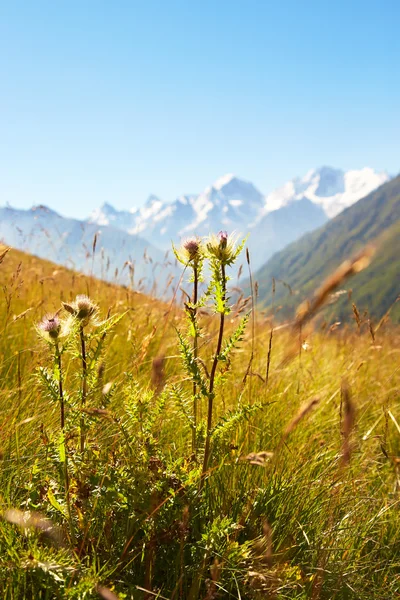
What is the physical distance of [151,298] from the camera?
18.8 feet

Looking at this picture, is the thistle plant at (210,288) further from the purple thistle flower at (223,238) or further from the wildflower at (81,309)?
the wildflower at (81,309)

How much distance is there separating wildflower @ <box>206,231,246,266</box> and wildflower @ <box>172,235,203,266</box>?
8 cm

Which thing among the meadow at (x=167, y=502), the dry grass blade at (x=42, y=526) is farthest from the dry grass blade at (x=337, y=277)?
the dry grass blade at (x=42, y=526)

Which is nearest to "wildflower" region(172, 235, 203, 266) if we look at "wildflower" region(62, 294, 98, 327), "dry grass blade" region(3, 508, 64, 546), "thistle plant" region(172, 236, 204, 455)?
"thistle plant" region(172, 236, 204, 455)

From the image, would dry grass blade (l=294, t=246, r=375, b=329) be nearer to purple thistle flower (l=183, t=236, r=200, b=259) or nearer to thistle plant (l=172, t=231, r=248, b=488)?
thistle plant (l=172, t=231, r=248, b=488)

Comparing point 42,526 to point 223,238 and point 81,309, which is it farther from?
point 223,238

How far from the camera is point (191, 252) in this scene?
1.83 m

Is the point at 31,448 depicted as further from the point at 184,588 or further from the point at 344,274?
the point at 344,274

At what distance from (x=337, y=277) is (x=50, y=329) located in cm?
98

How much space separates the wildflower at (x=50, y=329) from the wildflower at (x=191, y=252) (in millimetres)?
518

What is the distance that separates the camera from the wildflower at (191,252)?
1.81 m

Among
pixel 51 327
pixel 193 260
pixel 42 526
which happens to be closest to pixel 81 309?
pixel 51 327

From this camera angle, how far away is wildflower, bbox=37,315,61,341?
1622 mm

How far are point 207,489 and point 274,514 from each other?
1.10 ft
